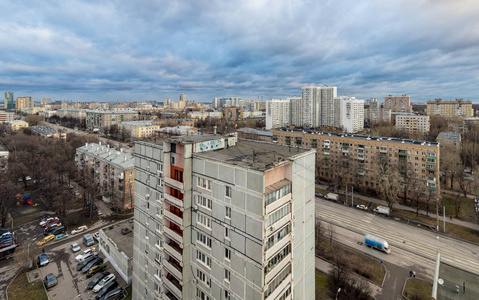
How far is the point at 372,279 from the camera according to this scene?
17391 mm

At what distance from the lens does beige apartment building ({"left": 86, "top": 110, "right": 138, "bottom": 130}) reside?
3782 inches

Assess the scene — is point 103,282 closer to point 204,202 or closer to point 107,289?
point 107,289

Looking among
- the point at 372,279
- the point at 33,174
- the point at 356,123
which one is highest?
the point at 356,123

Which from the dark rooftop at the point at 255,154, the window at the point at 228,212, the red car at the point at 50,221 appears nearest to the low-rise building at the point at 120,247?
the red car at the point at 50,221

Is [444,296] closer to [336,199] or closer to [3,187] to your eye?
[336,199]

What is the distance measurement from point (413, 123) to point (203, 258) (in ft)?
289

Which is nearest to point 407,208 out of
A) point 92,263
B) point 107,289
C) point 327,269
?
point 327,269

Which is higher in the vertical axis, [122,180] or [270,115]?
[270,115]

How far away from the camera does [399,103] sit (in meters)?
110

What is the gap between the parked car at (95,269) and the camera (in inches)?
726

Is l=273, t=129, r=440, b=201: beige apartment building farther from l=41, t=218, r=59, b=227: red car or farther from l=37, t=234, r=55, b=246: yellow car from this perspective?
l=41, t=218, r=59, b=227: red car

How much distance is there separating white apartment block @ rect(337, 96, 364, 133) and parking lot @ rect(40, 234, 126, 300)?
73.6 metres

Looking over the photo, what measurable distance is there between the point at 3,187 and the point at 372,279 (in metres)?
36.7

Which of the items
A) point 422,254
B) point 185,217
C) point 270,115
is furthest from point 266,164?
point 270,115
